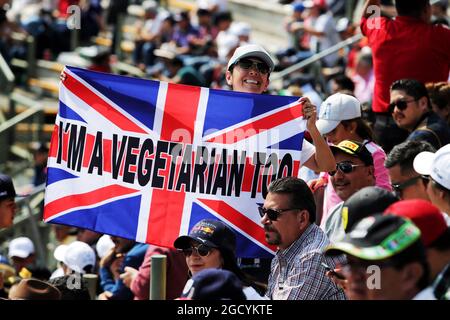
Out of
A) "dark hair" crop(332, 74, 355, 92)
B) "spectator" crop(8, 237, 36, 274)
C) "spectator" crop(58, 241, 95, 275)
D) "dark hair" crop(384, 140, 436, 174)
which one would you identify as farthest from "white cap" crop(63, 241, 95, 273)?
"dark hair" crop(384, 140, 436, 174)

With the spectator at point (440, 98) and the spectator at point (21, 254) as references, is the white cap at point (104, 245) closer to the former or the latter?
the spectator at point (21, 254)

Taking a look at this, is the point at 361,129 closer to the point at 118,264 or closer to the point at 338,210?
the point at 338,210

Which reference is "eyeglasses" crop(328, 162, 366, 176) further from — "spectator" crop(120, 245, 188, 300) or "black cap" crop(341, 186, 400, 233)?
"black cap" crop(341, 186, 400, 233)

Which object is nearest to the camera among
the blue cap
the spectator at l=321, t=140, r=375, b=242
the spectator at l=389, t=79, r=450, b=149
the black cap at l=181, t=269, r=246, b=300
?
the black cap at l=181, t=269, r=246, b=300

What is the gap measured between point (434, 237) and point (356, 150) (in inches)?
100

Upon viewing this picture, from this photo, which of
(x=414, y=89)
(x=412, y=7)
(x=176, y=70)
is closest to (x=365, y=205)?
(x=414, y=89)

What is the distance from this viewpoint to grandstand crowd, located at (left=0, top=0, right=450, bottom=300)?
448cm

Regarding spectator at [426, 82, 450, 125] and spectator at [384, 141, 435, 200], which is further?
spectator at [426, 82, 450, 125]

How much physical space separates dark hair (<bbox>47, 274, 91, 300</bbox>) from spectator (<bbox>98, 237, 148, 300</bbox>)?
0.80 m

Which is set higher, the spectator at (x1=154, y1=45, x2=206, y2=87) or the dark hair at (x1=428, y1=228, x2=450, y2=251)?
the spectator at (x1=154, y1=45, x2=206, y2=87)

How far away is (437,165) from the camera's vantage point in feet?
18.6

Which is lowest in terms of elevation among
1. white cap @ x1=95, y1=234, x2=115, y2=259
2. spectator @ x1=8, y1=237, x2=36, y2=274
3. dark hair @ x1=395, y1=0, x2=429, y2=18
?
spectator @ x1=8, y1=237, x2=36, y2=274

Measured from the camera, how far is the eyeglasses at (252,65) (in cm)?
751

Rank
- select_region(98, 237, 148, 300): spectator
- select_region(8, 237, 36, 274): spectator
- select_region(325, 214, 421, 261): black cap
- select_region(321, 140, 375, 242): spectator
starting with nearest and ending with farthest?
select_region(325, 214, 421, 261): black cap < select_region(321, 140, 375, 242): spectator < select_region(98, 237, 148, 300): spectator < select_region(8, 237, 36, 274): spectator
